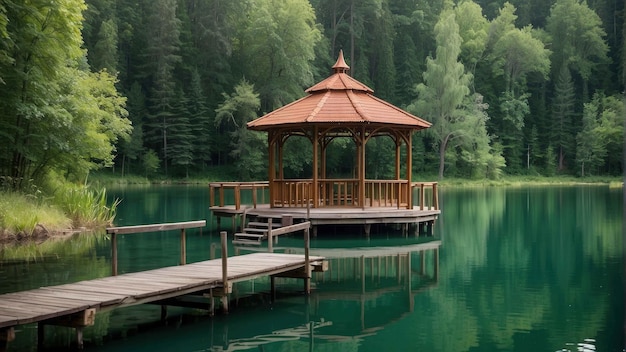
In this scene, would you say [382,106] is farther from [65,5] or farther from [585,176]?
[585,176]

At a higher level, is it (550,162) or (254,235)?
(550,162)

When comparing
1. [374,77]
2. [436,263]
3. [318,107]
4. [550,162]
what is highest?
[374,77]

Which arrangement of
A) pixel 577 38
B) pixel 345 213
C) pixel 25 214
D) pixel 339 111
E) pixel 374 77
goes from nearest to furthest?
pixel 25 214 < pixel 345 213 < pixel 339 111 < pixel 374 77 < pixel 577 38

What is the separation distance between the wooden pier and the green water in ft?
1.43

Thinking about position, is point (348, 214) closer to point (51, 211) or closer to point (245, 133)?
point (51, 211)

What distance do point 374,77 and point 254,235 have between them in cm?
4578

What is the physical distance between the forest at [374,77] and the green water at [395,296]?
2976 cm

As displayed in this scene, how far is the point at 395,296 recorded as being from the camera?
12.2 m

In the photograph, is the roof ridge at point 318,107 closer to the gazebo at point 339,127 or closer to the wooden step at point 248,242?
the gazebo at point 339,127

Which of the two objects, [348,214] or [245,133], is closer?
[348,214]

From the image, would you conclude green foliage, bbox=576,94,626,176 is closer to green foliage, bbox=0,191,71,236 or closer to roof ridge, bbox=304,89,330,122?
roof ridge, bbox=304,89,330,122

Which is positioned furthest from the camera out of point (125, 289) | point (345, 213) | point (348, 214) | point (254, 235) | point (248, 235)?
point (345, 213)

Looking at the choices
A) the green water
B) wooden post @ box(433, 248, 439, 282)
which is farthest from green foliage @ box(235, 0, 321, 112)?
wooden post @ box(433, 248, 439, 282)

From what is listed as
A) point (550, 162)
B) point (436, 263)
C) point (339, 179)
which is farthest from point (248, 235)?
point (550, 162)
